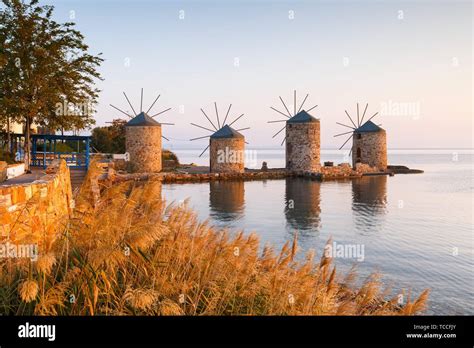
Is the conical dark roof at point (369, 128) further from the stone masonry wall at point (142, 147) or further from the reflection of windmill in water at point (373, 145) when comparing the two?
the stone masonry wall at point (142, 147)

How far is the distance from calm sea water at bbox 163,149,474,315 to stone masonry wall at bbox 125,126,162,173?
809cm

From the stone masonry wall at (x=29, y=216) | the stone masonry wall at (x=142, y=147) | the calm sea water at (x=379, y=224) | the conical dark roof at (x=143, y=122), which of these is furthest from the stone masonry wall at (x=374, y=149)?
the stone masonry wall at (x=29, y=216)

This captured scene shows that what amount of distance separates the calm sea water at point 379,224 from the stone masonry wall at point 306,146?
368 inches

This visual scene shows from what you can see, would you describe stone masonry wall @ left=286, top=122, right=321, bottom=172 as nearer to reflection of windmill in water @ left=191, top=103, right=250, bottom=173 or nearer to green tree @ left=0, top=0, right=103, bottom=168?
reflection of windmill in water @ left=191, top=103, right=250, bottom=173

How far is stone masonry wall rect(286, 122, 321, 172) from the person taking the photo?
46125 millimetres

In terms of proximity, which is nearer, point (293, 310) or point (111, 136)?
point (293, 310)

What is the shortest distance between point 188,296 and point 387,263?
10.4 m

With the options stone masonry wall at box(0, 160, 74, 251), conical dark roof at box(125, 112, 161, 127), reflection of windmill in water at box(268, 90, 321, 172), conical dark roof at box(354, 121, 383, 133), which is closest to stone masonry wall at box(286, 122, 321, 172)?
reflection of windmill in water at box(268, 90, 321, 172)

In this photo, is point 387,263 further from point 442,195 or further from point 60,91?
point 442,195

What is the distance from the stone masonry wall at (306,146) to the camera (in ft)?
151
